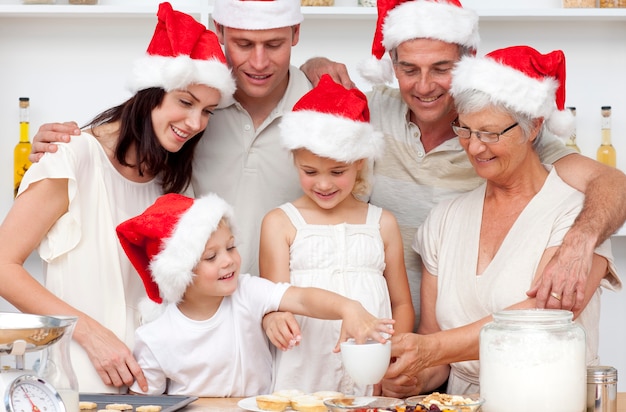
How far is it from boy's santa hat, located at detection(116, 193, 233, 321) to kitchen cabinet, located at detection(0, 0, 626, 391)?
5.15ft

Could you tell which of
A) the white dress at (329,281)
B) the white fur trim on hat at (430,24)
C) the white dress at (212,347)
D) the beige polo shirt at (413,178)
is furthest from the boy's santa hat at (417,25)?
the white dress at (212,347)

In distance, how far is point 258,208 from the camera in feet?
8.23

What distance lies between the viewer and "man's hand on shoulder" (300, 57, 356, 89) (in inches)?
102

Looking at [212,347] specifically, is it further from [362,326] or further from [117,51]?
[117,51]

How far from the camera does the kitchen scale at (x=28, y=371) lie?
1.25 metres

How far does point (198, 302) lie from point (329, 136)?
52cm

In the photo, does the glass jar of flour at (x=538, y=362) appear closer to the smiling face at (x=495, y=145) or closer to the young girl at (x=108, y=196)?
the smiling face at (x=495, y=145)

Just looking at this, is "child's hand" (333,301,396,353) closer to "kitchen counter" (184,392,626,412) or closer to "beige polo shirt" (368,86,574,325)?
"kitchen counter" (184,392,626,412)

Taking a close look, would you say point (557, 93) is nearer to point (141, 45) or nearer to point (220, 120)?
point (220, 120)

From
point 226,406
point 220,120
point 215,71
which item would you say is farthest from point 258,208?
point 226,406

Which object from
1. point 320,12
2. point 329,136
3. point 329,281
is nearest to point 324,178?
point 329,136

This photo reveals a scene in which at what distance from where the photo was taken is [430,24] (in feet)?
7.66

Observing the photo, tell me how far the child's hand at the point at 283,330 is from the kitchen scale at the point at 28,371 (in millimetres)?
689

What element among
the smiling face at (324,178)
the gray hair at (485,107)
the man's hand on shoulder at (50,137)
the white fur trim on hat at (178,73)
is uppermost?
the white fur trim on hat at (178,73)
